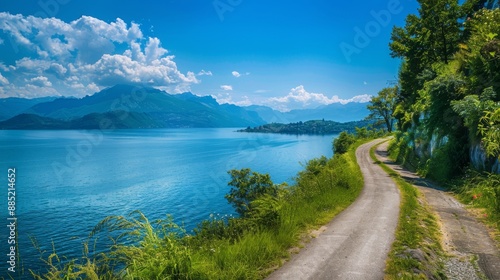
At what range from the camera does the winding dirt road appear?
8.23 metres

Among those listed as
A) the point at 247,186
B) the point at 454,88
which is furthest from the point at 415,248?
the point at 247,186

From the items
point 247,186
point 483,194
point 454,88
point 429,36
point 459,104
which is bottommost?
point 247,186

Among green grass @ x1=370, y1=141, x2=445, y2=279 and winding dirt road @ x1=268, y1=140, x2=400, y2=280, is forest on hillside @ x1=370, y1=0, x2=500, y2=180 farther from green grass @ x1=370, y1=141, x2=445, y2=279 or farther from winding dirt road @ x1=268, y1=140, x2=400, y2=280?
winding dirt road @ x1=268, y1=140, x2=400, y2=280

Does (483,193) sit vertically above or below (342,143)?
below

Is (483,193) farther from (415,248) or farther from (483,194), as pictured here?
(415,248)

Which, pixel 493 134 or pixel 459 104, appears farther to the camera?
pixel 459 104

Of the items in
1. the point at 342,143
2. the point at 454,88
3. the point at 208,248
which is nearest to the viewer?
the point at 208,248

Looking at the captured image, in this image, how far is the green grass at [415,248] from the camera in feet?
26.3

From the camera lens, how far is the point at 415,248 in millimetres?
9508

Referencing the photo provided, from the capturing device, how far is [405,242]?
396 inches

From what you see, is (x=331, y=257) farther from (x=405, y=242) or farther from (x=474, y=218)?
(x=474, y=218)

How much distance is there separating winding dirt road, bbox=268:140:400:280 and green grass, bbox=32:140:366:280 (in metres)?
0.55

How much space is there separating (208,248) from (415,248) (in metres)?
6.86

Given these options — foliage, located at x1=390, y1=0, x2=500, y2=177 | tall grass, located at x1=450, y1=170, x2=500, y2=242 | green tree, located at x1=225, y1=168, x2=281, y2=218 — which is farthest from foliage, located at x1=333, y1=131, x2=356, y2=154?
tall grass, located at x1=450, y1=170, x2=500, y2=242
